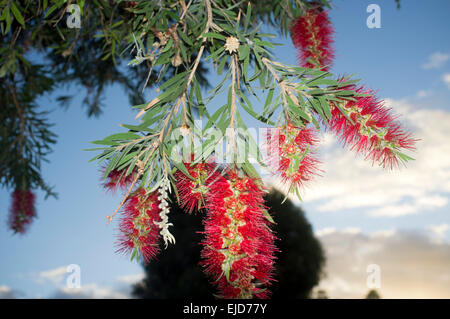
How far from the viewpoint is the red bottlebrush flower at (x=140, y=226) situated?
90cm

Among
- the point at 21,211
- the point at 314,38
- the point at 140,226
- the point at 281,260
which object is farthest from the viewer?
the point at 281,260

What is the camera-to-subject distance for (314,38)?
142cm

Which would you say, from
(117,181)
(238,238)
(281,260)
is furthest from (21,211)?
(281,260)

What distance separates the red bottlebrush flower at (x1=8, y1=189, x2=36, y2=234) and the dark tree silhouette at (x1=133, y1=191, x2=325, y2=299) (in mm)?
2094

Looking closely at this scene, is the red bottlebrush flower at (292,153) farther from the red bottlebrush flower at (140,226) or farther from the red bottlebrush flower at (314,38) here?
the red bottlebrush flower at (314,38)

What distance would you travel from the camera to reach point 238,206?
76 cm

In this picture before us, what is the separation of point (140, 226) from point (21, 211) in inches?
75.3

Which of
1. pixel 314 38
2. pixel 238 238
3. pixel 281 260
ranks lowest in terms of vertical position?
pixel 281 260

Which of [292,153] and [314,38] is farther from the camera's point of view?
[314,38]

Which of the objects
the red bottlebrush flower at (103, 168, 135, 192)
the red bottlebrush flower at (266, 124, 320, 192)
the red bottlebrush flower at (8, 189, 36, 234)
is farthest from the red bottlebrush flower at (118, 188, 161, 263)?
the red bottlebrush flower at (8, 189, 36, 234)

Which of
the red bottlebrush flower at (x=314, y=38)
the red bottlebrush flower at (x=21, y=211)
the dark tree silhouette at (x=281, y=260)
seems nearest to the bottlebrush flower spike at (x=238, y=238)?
the red bottlebrush flower at (x=314, y=38)

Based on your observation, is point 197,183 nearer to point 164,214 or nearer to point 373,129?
point 164,214
